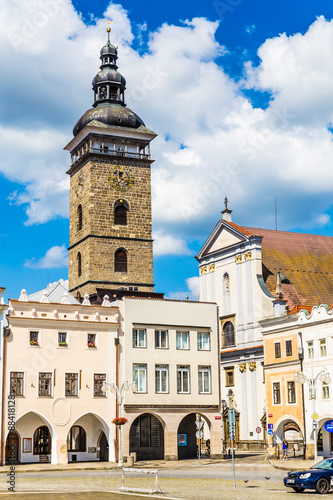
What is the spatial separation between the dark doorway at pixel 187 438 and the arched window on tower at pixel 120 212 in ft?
77.8

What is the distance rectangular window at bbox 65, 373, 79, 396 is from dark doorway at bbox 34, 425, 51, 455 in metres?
2.85

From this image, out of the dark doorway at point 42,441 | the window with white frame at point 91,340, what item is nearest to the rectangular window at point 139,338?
the window with white frame at point 91,340

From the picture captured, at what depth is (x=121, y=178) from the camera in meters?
75.9

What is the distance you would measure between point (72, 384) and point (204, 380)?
9.89m

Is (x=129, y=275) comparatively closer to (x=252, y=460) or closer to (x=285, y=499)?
(x=252, y=460)

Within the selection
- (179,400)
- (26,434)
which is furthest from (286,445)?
(26,434)

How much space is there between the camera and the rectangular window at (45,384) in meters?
49.5

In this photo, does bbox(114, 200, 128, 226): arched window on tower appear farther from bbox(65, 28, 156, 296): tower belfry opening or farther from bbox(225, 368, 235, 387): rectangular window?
bbox(225, 368, 235, 387): rectangular window

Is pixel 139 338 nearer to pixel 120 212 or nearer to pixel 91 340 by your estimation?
pixel 91 340

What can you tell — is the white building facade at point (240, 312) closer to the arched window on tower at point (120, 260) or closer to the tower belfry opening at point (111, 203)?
the tower belfry opening at point (111, 203)

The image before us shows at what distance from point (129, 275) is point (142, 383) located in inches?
860

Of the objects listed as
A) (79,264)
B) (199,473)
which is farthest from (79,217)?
(199,473)

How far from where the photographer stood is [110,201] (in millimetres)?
75188

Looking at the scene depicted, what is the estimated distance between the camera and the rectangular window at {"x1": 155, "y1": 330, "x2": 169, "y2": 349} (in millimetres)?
54312
